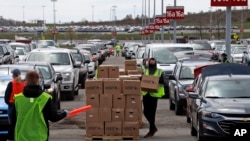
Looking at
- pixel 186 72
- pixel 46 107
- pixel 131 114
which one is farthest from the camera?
pixel 186 72

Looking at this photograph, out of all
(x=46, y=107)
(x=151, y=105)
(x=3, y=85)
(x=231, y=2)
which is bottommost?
(x=151, y=105)

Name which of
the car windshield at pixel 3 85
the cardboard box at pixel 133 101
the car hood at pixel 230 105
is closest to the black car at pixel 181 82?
the cardboard box at pixel 133 101

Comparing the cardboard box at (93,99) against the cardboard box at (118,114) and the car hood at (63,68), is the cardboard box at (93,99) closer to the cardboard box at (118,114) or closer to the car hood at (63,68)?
the cardboard box at (118,114)

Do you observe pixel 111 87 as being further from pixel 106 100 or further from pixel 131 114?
pixel 131 114

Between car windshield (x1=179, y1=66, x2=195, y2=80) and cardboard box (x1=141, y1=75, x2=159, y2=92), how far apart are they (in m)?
5.69

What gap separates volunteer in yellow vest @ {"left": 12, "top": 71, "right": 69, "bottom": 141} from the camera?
906cm

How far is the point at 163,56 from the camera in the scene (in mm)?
30750

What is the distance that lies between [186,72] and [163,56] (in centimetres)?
732

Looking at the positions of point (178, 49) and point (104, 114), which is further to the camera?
point (178, 49)

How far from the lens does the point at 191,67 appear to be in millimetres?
23797

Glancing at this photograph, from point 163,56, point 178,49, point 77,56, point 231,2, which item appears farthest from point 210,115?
point 77,56

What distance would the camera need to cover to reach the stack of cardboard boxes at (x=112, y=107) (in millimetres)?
16641

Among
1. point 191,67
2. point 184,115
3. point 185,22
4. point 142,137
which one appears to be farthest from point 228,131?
point 185,22

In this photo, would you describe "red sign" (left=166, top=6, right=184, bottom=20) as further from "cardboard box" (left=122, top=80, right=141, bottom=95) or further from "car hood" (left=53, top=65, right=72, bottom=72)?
"cardboard box" (left=122, top=80, right=141, bottom=95)
